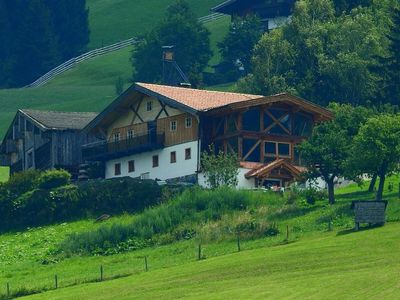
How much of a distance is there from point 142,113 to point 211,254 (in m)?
30.0

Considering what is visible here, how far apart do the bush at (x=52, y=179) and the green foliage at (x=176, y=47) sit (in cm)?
4484

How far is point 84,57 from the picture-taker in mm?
184625

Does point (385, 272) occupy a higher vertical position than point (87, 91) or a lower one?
lower

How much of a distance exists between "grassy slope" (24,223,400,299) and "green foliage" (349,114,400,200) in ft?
25.4

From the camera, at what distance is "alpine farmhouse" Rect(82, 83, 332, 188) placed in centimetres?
10569

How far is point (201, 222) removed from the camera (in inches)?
3691

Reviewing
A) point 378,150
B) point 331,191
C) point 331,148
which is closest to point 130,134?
point 331,148

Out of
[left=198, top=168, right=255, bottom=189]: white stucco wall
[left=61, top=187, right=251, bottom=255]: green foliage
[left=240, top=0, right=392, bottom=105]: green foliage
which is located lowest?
[left=61, top=187, right=251, bottom=255]: green foliage

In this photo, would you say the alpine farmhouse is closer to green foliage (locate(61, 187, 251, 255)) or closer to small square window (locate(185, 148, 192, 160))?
small square window (locate(185, 148, 192, 160))

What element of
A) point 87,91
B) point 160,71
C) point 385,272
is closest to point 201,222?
point 385,272

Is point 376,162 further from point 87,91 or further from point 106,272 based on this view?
point 87,91

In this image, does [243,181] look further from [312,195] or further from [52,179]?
[52,179]

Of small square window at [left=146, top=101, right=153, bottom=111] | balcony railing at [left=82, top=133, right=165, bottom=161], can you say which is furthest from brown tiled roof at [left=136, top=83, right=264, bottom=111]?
balcony railing at [left=82, top=133, right=165, bottom=161]

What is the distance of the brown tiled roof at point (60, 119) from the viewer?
119 meters
